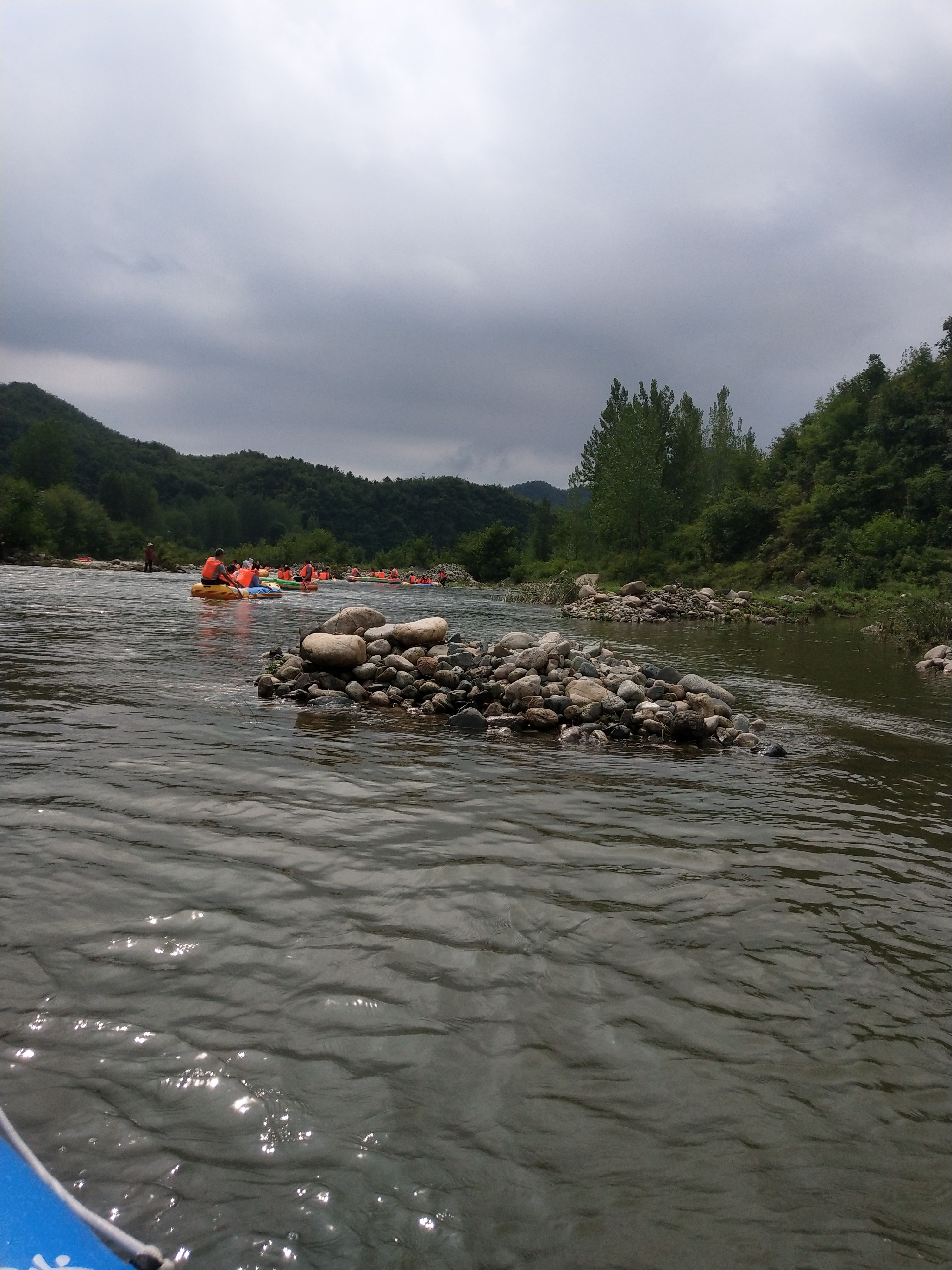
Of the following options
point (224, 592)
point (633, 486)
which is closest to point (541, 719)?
point (224, 592)

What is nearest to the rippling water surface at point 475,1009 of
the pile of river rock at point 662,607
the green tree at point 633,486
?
the pile of river rock at point 662,607

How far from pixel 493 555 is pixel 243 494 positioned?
70289 mm

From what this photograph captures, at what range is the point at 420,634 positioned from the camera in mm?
10609

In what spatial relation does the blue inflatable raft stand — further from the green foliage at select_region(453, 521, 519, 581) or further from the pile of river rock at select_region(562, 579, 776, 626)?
the green foliage at select_region(453, 521, 519, 581)

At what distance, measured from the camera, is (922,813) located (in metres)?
5.97

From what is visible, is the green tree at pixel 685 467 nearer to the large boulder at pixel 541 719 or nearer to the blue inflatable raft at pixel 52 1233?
the large boulder at pixel 541 719

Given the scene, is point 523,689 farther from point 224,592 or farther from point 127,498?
point 127,498

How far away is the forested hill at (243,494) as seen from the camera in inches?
4033

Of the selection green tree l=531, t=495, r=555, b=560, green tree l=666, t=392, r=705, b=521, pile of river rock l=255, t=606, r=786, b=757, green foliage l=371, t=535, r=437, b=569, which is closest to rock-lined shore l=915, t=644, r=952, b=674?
pile of river rock l=255, t=606, r=786, b=757

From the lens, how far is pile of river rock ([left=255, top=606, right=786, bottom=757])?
8414 millimetres

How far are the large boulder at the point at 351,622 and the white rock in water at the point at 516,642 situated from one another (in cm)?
181

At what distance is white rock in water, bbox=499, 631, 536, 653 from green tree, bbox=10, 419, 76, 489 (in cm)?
9014

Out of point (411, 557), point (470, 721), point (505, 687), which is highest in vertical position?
point (411, 557)

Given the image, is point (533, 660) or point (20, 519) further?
point (20, 519)
